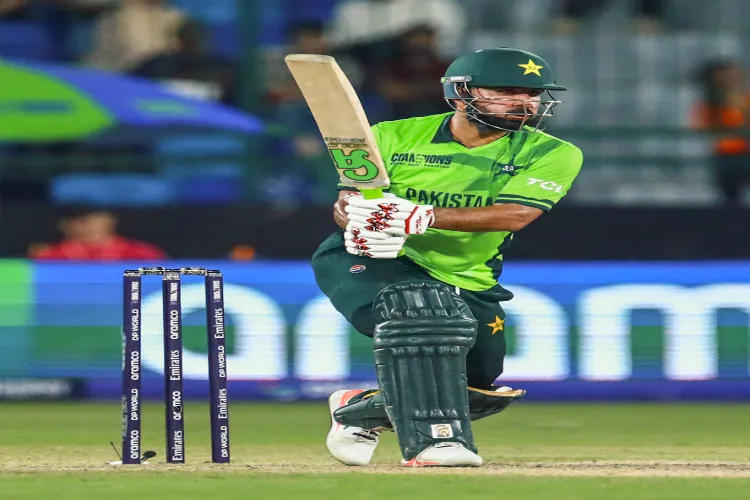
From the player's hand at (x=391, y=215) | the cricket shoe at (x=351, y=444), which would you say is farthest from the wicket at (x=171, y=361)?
the player's hand at (x=391, y=215)

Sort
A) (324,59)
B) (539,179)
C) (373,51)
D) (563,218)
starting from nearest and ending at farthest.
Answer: (324,59) < (539,179) < (563,218) < (373,51)

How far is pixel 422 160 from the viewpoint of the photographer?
21.6ft

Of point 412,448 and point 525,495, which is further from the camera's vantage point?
point 412,448

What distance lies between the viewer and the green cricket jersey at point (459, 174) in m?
6.50

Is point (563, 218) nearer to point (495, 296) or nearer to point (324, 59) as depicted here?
point (495, 296)

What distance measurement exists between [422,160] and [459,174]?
0.16 m

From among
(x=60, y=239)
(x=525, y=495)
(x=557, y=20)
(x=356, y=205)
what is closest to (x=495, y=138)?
(x=356, y=205)

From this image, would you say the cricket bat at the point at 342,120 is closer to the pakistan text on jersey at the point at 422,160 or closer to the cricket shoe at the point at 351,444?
the pakistan text on jersey at the point at 422,160

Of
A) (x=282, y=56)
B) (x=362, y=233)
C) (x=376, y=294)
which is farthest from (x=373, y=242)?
(x=282, y=56)

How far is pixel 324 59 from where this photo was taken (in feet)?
19.2

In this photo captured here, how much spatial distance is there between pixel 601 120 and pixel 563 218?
1673 mm

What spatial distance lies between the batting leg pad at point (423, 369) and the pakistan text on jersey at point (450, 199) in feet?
1.77

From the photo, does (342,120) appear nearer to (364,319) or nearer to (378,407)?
(364,319)

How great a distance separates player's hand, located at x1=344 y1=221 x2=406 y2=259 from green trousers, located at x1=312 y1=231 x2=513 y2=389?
374mm
